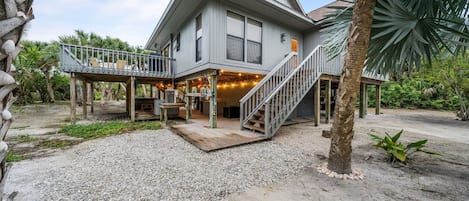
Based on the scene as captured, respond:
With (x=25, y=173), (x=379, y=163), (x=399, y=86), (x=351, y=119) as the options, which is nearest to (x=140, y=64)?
(x=25, y=173)

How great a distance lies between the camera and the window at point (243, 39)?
6891 millimetres

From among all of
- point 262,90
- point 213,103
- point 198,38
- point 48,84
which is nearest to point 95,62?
point 198,38

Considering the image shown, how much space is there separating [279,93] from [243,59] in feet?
7.47

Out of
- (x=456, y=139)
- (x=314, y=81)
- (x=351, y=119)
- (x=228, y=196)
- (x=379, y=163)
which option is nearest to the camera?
(x=228, y=196)

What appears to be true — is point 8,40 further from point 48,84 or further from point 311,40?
point 48,84

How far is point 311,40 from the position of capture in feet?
30.8

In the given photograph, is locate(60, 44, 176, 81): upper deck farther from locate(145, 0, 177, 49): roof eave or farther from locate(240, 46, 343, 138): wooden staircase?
locate(240, 46, 343, 138): wooden staircase

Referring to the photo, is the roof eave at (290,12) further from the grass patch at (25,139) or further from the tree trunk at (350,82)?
the grass patch at (25,139)

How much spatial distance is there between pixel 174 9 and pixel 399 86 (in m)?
19.8

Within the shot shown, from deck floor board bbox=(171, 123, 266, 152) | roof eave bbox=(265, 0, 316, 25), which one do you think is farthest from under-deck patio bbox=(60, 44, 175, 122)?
roof eave bbox=(265, 0, 316, 25)

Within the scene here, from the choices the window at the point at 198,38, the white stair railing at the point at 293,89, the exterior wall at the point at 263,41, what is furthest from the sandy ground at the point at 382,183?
the window at the point at 198,38

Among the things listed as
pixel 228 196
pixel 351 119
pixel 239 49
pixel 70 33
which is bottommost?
pixel 228 196

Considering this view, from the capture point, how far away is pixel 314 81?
22.6ft

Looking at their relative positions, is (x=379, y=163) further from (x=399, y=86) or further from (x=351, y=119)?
(x=399, y=86)
